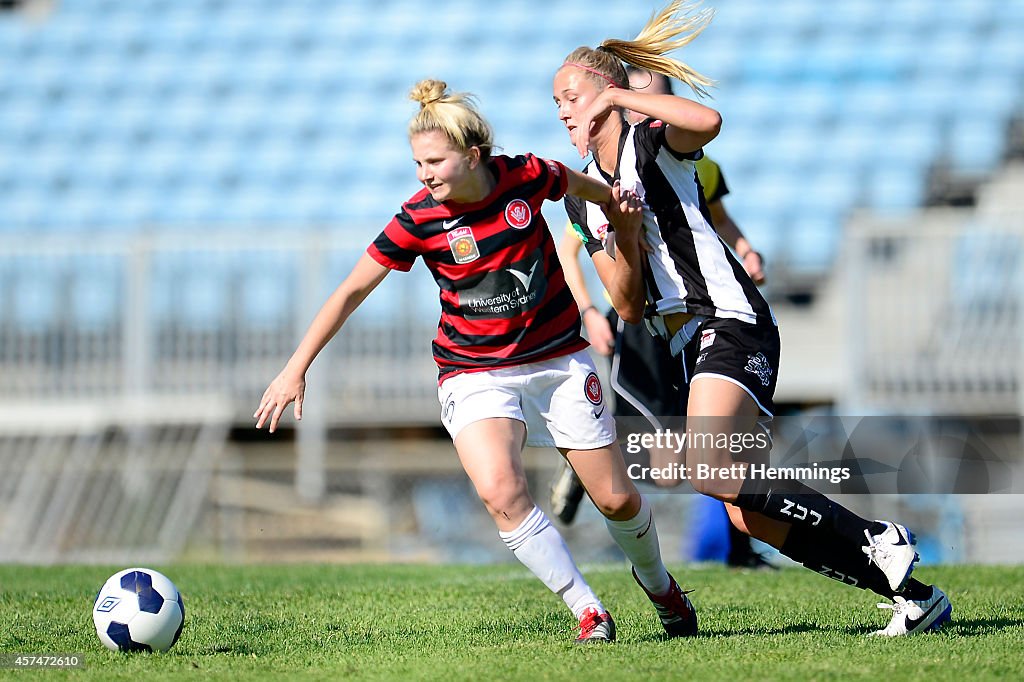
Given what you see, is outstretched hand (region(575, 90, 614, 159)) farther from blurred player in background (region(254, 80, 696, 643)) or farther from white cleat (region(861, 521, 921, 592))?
white cleat (region(861, 521, 921, 592))

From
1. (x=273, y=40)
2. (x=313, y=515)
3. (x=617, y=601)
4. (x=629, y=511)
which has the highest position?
(x=273, y=40)

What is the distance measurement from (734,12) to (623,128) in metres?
15.5

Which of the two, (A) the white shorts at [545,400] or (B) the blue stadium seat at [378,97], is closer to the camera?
(A) the white shorts at [545,400]

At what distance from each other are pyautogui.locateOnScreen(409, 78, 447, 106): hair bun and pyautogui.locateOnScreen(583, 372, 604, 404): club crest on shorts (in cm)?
105

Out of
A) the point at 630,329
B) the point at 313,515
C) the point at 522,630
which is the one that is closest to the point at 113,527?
the point at 313,515

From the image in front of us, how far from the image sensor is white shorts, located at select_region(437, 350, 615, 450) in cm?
406

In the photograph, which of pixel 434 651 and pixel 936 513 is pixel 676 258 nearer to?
pixel 434 651

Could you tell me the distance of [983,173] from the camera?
14867 mm

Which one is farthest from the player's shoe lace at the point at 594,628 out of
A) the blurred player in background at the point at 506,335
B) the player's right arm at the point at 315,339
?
the player's right arm at the point at 315,339

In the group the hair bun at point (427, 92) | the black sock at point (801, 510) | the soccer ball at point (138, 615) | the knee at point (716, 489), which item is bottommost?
the soccer ball at point (138, 615)

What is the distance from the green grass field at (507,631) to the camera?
3.48 metres

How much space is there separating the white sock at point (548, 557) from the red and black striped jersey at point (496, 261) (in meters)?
0.54

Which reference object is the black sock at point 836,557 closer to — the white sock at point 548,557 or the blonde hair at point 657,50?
the white sock at point 548,557

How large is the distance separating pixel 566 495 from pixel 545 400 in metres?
1.97
